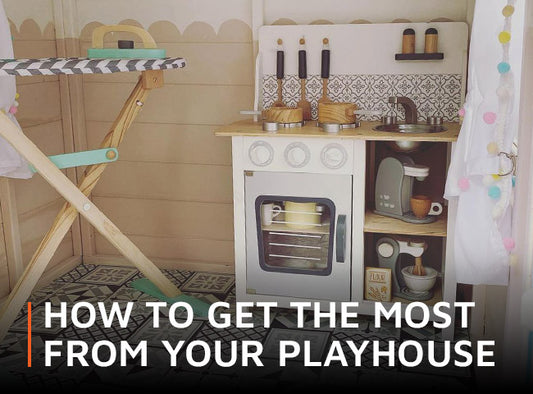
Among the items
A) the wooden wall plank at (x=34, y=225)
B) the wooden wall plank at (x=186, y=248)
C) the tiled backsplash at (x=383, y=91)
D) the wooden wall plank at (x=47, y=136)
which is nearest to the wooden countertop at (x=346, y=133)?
the tiled backsplash at (x=383, y=91)

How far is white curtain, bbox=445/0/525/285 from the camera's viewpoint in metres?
1.95

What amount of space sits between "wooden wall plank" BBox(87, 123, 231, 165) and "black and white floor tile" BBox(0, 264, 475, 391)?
0.61 metres

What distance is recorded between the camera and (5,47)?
250 cm

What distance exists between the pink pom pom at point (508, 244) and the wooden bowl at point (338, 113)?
0.89 meters

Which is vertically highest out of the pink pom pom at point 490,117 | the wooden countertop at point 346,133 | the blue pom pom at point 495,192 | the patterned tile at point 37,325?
the pink pom pom at point 490,117

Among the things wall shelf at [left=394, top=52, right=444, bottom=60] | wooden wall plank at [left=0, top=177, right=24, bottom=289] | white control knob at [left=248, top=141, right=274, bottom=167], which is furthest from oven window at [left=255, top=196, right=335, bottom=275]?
wooden wall plank at [left=0, top=177, right=24, bottom=289]

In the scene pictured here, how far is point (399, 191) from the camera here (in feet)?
8.54

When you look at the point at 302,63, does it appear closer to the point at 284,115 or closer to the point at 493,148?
the point at 284,115

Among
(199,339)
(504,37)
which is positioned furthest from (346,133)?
(199,339)

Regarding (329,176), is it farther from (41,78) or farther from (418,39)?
(41,78)

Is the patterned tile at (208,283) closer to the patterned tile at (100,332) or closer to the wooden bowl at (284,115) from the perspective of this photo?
the patterned tile at (100,332)

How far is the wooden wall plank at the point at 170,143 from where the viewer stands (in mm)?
3154

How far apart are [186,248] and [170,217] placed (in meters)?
0.18

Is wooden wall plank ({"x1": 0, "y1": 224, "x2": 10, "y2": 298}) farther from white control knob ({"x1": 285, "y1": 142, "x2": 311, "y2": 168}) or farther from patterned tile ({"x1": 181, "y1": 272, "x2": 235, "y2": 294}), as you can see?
white control knob ({"x1": 285, "y1": 142, "x2": 311, "y2": 168})
